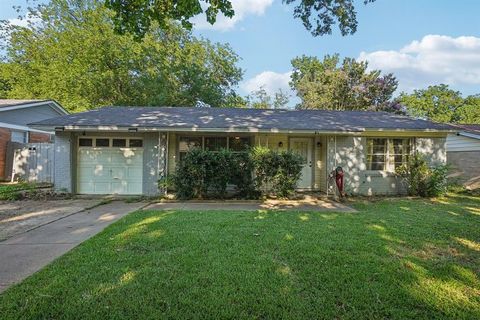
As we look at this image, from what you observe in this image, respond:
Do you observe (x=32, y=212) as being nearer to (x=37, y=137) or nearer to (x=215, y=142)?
(x=215, y=142)

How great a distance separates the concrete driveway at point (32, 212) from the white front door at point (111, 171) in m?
1.41

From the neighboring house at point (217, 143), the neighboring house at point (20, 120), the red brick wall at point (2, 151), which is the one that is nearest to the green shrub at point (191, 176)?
the neighboring house at point (217, 143)

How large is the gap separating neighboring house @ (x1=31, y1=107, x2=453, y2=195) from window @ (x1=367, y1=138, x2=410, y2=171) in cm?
4

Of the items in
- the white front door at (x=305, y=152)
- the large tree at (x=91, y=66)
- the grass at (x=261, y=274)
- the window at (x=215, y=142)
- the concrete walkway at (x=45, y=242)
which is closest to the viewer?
the grass at (x=261, y=274)

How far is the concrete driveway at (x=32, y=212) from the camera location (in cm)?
629

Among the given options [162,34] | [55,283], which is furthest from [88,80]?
[55,283]

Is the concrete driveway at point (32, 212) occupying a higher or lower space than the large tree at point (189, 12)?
lower

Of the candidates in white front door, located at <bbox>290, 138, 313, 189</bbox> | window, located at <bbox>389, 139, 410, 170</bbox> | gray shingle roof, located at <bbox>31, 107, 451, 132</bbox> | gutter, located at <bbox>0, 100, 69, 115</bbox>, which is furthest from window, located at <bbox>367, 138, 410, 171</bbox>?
gutter, located at <bbox>0, 100, 69, 115</bbox>

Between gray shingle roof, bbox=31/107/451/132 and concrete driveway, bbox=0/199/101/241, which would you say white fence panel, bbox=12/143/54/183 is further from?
concrete driveway, bbox=0/199/101/241

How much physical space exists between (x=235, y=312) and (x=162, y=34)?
94.0 ft

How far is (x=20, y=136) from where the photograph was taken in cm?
1655

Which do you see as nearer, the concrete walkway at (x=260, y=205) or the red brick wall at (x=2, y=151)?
the concrete walkway at (x=260, y=205)

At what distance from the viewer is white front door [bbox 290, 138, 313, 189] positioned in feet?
41.2

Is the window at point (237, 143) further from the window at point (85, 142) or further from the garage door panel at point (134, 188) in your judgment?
the window at point (85, 142)
